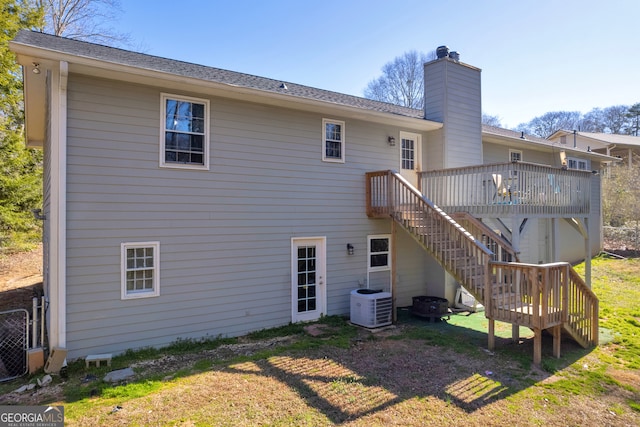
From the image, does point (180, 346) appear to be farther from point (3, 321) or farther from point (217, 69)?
point (217, 69)

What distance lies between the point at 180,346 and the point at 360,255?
459 cm

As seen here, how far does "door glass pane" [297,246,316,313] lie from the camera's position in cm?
826

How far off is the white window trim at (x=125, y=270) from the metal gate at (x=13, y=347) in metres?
1.34

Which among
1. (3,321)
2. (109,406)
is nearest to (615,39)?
(109,406)

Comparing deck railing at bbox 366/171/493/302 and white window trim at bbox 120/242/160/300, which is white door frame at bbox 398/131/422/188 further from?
white window trim at bbox 120/242/160/300

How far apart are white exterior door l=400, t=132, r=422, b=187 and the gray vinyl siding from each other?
1.38 m

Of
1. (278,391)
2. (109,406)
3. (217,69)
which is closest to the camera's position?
(109,406)

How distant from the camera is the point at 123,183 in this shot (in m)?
6.26

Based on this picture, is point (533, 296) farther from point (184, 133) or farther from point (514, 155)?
point (514, 155)

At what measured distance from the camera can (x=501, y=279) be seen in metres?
6.67

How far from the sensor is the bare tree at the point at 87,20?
57.7 ft

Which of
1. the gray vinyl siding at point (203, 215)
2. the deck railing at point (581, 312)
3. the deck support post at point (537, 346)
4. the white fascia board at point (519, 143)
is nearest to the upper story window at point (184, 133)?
the gray vinyl siding at point (203, 215)

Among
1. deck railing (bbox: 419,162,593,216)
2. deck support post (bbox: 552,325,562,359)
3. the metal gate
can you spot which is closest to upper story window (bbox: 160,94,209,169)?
the metal gate

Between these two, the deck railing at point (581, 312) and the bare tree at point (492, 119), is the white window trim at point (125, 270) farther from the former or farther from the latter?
the bare tree at point (492, 119)
